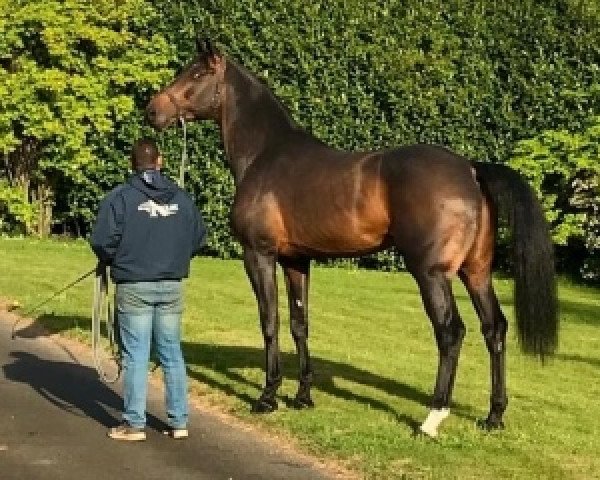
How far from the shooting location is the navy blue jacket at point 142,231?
762cm

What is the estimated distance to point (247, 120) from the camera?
9.34 m

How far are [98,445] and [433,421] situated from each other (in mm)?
2255

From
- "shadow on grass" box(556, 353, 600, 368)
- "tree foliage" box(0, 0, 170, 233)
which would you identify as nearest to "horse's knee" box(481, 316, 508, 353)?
Answer: "shadow on grass" box(556, 353, 600, 368)

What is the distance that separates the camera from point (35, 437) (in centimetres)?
788

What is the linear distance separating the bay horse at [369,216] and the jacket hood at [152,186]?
4.14ft

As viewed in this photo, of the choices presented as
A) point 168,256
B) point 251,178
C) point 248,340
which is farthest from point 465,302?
point 168,256

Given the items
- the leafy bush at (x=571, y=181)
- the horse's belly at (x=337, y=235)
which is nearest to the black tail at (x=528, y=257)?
the horse's belly at (x=337, y=235)

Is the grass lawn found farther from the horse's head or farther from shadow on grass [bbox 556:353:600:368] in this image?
the horse's head

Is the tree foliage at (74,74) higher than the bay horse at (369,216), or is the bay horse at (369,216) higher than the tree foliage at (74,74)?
the tree foliage at (74,74)

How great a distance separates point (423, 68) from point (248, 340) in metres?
13.7

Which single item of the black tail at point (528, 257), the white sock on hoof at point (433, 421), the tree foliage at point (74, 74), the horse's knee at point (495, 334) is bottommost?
the white sock on hoof at point (433, 421)

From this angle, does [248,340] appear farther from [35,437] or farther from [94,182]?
[94,182]

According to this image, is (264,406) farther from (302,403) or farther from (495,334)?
(495,334)

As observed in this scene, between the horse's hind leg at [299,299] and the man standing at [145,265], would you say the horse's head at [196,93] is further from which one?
the man standing at [145,265]
